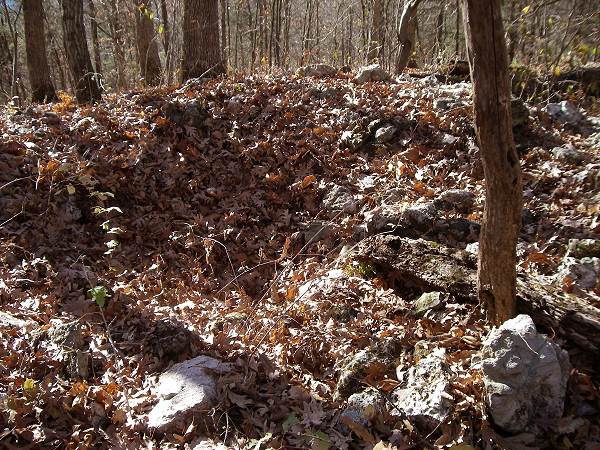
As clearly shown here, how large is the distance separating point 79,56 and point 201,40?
2.51 m

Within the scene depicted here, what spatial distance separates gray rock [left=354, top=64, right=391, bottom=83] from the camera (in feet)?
29.9

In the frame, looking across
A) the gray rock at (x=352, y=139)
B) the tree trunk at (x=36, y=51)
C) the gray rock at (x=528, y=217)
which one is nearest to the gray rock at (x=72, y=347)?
the gray rock at (x=352, y=139)

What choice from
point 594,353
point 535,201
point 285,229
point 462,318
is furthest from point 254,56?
point 594,353

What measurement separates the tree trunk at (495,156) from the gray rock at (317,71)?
6.90m

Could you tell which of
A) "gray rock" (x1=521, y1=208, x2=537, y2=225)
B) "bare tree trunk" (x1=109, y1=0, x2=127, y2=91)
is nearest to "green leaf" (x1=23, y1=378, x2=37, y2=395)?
"gray rock" (x1=521, y1=208, x2=537, y2=225)

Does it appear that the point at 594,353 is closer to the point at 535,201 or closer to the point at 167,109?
the point at 535,201

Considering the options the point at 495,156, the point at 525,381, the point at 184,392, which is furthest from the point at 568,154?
the point at 184,392

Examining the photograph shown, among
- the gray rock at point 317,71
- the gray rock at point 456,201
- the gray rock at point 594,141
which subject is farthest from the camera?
the gray rock at point 317,71

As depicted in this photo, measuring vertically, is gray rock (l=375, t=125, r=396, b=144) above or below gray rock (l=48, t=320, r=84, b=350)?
above

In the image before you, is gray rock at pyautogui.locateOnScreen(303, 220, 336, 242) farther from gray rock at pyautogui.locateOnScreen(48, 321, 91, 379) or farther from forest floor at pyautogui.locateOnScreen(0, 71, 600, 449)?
gray rock at pyautogui.locateOnScreen(48, 321, 91, 379)

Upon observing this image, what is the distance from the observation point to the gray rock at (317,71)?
31.7 feet

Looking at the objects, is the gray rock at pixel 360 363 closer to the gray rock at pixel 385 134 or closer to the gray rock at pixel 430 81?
the gray rock at pixel 385 134

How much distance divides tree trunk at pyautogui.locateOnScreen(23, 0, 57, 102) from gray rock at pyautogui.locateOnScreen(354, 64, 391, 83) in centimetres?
670

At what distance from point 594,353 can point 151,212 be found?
5616 millimetres
